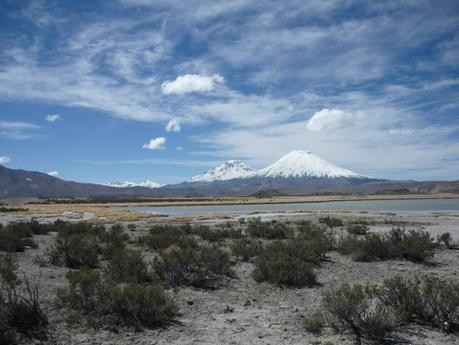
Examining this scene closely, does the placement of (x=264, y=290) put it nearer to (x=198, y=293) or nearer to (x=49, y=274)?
(x=198, y=293)

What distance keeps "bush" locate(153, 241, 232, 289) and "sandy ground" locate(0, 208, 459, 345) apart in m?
0.57

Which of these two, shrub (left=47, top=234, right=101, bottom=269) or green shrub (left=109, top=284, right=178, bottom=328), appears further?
shrub (left=47, top=234, right=101, bottom=269)

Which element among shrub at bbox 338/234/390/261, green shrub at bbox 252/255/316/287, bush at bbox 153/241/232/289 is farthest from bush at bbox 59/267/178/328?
shrub at bbox 338/234/390/261

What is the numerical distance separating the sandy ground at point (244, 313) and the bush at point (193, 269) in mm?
575

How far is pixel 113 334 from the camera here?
821 cm

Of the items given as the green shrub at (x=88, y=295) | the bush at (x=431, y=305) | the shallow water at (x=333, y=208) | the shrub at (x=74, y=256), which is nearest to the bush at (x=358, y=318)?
the bush at (x=431, y=305)

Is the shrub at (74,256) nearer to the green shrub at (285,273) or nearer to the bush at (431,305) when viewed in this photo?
the green shrub at (285,273)

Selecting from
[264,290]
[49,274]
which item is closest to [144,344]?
[264,290]

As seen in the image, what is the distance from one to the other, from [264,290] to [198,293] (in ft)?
6.50

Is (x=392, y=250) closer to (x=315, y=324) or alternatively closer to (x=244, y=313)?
(x=244, y=313)

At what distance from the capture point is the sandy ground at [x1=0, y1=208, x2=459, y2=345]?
313 inches

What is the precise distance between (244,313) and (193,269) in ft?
13.7

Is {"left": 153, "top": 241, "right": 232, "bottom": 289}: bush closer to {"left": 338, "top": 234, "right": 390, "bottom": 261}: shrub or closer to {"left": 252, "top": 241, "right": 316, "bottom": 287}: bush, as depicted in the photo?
{"left": 252, "top": 241, "right": 316, "bottom": 287}: bush

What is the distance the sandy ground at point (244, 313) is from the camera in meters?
7.96
